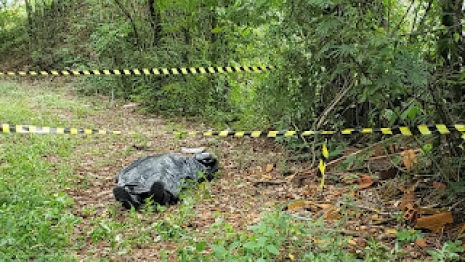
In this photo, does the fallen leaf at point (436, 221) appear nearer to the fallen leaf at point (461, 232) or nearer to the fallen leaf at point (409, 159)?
the fallen leaf at point (461, 232)

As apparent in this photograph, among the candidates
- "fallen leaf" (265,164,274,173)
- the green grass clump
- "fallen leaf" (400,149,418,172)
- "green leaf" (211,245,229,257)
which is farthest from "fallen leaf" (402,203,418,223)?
the green grass clump

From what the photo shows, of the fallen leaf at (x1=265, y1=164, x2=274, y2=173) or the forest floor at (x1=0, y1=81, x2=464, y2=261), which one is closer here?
the forest floor at (x1=0, y1=81, x2=464, y2=261)

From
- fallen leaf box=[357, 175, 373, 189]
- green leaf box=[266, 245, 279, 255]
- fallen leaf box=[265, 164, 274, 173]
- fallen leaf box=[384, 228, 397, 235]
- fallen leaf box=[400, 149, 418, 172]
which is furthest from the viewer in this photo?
fallen leaf box=[265, 164, 274, 173]

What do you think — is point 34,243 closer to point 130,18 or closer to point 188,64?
point 188,64

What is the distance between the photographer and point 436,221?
3.66 m

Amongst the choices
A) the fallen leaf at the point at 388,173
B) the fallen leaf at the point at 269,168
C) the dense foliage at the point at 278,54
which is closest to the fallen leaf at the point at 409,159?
the fallen leaf at the point at 388,173

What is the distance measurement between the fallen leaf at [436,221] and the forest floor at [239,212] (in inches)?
0.4

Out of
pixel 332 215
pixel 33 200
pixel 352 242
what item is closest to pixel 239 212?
pixel 332 215

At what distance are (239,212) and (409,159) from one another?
1.70 m

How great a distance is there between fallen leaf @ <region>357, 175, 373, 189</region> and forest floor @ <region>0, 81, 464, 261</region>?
2cm

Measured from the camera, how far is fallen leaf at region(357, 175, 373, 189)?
15.5ft

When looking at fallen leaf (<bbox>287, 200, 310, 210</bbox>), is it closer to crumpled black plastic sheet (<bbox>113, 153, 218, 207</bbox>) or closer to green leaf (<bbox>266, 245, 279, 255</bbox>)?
crumpled black plastic sheet (<bbox>113, 153, 218, 207</bbox>)

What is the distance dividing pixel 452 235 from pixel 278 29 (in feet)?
11.4

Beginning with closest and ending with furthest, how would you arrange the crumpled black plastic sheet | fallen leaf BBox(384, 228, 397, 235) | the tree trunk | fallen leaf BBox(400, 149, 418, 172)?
fallen leaf BBox(384, 228, 397, 235)
fallen leaf BBox(400, 149, 418, 172)
the crumpled black plastic sheet
the tree trunk
